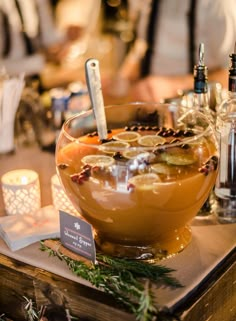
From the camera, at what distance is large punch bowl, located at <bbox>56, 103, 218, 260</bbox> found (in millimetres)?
1016

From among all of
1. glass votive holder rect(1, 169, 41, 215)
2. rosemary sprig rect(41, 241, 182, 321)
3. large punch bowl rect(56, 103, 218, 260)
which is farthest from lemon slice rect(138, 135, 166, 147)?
glass votive holder rect(1, 169, 41, 215)

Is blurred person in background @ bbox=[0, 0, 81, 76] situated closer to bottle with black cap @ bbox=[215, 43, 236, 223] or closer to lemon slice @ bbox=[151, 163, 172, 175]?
bottle with black cap @ bbox=[215, 43, 236, 223]

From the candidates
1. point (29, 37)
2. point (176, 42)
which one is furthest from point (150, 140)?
point (29, 37)

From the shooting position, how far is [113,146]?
1.07 m

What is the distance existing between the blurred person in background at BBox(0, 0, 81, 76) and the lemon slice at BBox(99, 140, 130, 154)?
2.08 m

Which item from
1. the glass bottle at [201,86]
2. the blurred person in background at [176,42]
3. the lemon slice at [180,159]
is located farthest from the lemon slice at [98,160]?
the blurred person in background at [176,42]

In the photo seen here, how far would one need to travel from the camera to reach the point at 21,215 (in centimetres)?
128

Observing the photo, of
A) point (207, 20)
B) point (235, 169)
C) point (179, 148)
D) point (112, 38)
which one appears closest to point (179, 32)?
point (207, 20)

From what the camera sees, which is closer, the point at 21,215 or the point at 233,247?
the point at 233,247

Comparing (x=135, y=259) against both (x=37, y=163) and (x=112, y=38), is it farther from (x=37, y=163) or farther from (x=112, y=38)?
(x=112, y=38)

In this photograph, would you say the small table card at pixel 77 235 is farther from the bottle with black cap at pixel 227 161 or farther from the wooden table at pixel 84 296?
the bottle with black cap at pixel 227 161

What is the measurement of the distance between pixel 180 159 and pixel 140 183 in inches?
3.6

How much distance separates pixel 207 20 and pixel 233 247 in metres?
1.85

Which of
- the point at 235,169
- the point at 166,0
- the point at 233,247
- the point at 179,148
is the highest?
the point at 166,0
